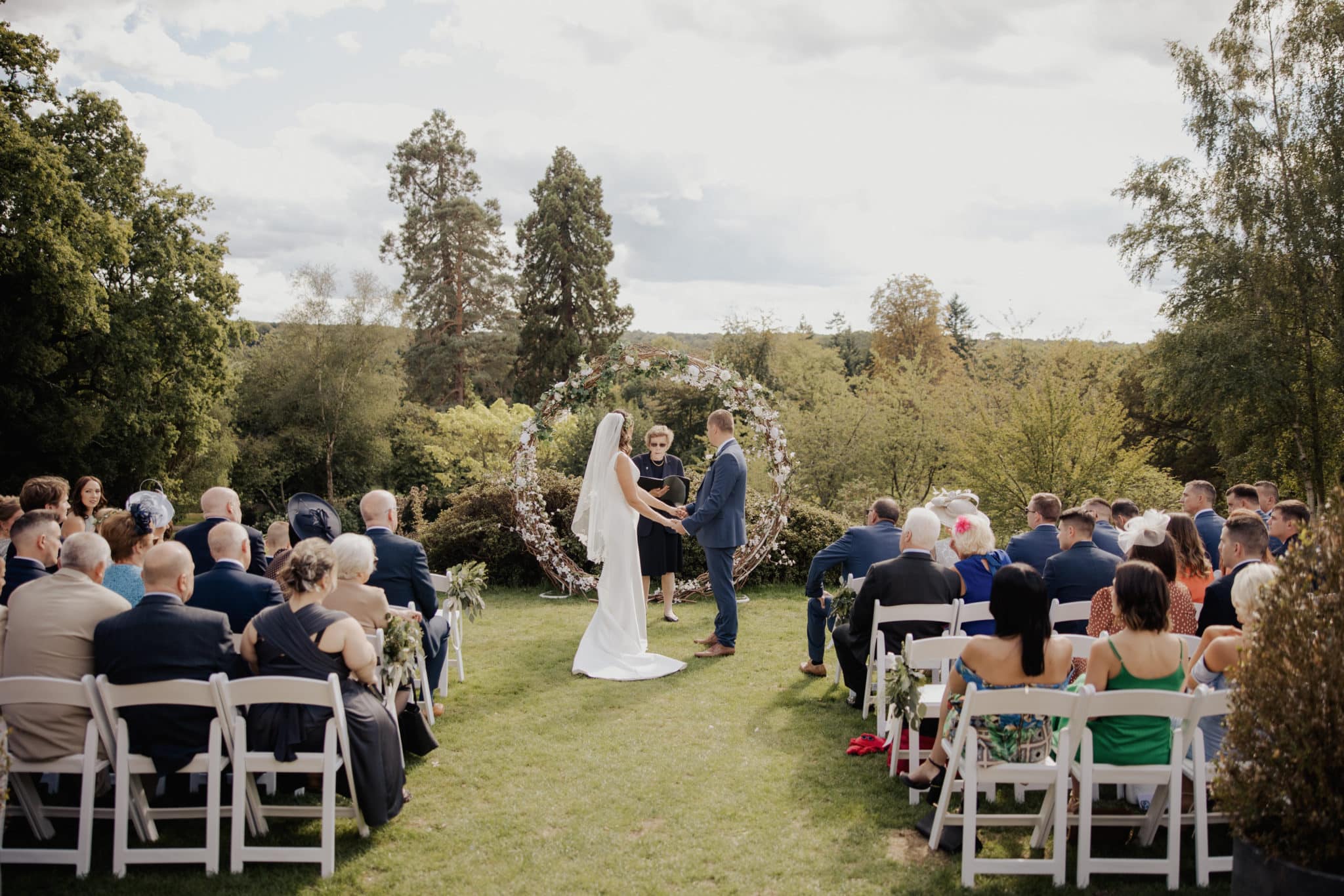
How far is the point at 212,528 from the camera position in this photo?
5.88 metres

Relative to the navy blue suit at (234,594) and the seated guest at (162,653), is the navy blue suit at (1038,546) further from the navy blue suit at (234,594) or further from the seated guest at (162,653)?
the seated guest at (162,653)

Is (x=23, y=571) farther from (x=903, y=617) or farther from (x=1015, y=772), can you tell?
(x=1015, y=772)

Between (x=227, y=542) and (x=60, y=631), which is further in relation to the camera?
(x=227, y=542)

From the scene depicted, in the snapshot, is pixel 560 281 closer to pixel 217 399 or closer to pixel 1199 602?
pixel 217 399

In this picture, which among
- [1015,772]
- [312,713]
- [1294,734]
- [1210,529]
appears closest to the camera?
[1294,734]

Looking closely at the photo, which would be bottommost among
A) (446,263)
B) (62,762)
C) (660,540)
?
(62,762)

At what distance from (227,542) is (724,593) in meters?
4.55

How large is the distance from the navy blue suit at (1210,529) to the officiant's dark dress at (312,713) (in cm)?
630

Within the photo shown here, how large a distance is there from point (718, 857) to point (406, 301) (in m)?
41.6

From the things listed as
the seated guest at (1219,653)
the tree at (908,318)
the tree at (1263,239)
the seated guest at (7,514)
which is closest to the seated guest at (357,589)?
the seated guest at (7,514)

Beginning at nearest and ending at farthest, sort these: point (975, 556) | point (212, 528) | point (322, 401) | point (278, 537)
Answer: point (212, 528), point (975, 556), point (278, 537), point (322, 401)

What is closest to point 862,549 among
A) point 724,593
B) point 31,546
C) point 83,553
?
point 724,593

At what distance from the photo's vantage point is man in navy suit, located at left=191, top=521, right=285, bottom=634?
5086 millimetres

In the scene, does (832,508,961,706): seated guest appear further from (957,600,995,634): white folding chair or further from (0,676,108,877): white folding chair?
(0,676,108,877): white folding chair
